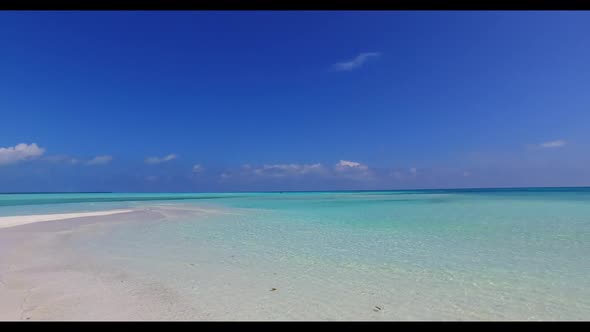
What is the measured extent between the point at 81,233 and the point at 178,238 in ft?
12.4

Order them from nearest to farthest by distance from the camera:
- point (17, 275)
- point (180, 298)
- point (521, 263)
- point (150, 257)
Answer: point (180, 298) < point (17, 275) < point (521, 263) < point (150, 257)

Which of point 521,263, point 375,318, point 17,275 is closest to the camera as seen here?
point 375,318

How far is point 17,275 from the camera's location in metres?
4.91

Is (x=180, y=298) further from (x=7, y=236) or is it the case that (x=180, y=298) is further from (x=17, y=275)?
(x=7, y=236)
